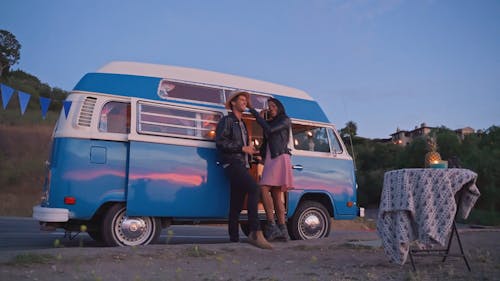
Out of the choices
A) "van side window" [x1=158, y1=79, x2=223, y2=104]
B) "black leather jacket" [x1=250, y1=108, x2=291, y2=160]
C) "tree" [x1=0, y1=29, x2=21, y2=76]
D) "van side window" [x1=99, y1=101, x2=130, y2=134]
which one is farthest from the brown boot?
"tree" [x1=0, y1=29, x2=21, y2=76]

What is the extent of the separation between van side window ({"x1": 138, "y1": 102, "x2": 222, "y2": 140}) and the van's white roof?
576 millimetres

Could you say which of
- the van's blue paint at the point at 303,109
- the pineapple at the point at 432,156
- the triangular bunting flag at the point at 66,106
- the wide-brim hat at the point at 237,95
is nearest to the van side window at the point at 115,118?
the triangular bunting flag at the point at 66,106

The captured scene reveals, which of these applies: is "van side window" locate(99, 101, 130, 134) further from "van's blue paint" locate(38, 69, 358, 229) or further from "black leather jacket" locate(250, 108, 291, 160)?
"black leather jacket" locate(250, 108, 291, 160)

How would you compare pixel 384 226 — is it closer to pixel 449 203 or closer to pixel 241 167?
pixel 449 203

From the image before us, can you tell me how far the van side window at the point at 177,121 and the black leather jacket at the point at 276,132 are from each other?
0.82m

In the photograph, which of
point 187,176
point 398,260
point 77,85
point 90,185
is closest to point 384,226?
→ point 398,260

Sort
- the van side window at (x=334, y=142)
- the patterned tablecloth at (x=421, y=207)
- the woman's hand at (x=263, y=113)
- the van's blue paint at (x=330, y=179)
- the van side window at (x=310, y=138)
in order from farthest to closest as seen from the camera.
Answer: the van side window at (x=334, y=142), the van side window at (x=310, y=138), the van's blue paint at (x=330, y=179), the woman's hand at (x=263, y=113), the patterned tablecloth at (x=421, y=207)

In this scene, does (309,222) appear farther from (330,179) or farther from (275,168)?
(275,168)

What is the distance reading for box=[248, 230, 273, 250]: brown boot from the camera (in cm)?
749

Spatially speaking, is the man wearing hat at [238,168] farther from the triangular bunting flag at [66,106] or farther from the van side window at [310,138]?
the triangular bunting flag at [66,106]

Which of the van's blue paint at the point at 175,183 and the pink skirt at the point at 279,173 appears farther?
the pink skirt at the point at 279,173

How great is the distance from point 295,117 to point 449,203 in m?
4.17

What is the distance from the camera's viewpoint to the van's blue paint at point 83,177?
695 cm

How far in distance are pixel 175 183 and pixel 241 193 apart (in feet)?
3.41
